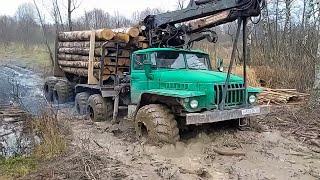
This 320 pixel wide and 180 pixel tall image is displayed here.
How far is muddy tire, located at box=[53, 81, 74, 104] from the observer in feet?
46.4

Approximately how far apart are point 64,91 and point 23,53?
2607cm

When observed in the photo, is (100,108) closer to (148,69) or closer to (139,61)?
(139,61)

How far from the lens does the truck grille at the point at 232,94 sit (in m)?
7.85

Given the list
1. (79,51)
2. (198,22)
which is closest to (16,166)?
(198,22)

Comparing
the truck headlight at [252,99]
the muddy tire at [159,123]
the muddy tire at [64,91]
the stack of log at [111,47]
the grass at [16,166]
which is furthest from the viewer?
the muddy tire at [64,91]

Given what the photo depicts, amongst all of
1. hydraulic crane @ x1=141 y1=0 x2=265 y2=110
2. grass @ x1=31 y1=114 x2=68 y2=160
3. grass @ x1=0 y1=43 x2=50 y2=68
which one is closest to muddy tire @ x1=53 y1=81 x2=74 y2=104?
hydraulic crane @ x1=141 y1=0 x2=265 y2=110

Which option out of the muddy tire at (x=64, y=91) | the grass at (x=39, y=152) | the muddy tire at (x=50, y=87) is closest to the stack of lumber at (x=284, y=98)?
the muddy tire at (x=64, y=91)

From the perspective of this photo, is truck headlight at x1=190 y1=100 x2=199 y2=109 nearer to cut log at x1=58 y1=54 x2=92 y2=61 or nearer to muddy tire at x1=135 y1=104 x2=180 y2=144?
muddy tire at x1=135 y1=104 x2=180 y2=144

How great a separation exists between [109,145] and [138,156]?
3.71 feet

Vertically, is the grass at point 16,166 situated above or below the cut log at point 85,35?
below

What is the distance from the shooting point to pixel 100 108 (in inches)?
430

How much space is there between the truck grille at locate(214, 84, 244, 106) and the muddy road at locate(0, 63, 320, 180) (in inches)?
29.4

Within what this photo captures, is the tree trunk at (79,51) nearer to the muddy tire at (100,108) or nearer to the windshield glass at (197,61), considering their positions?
the muddy tire at (100,108)

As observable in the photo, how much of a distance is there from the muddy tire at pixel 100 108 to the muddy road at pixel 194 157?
138 centimetres
